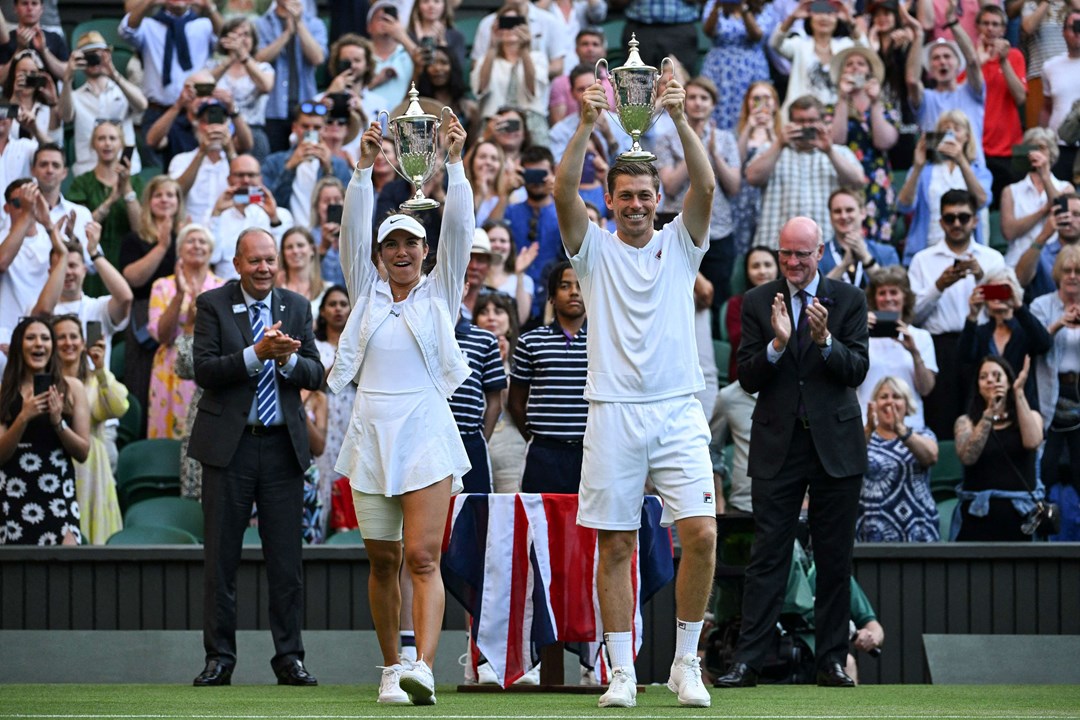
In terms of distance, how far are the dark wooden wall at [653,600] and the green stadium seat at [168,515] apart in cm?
68

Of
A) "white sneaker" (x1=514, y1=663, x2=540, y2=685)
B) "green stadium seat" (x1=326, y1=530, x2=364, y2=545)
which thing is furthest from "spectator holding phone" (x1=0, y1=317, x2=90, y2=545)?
"white sneaker" (x1=514, y1=663, x2=540, y2=685)

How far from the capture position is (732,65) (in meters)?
13.8

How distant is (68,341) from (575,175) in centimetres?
453

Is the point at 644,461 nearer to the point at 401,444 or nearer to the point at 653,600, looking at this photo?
the point at 401,444

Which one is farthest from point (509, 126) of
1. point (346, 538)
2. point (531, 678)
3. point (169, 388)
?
point (531, 678)

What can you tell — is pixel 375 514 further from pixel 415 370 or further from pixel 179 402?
pixel 179 402

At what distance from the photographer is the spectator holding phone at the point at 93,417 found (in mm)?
9836

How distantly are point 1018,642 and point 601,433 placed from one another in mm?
3476

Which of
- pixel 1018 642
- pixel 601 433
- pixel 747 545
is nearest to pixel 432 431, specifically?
pixel 601 433

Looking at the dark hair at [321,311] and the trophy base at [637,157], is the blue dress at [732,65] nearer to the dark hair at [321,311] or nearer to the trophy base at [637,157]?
the dark hair at [321,311]

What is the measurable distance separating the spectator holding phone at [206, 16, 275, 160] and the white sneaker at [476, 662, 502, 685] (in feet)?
21.8

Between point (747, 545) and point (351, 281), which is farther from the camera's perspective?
point (747, 545)

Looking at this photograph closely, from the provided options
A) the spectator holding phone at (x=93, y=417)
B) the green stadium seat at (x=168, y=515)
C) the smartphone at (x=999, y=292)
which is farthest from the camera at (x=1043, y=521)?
the spectator holding phone at (x=93, y=417)

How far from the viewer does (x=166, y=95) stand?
14164 mm
